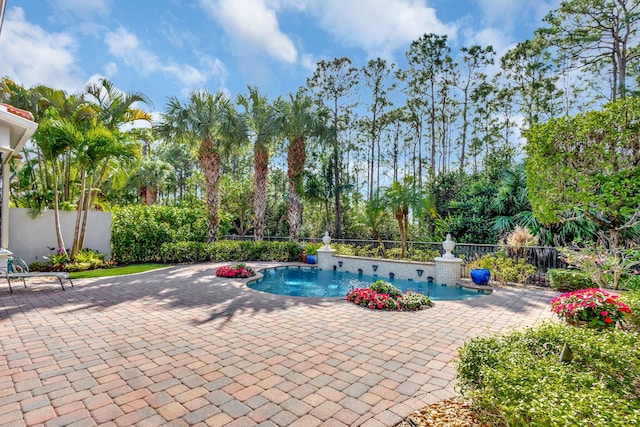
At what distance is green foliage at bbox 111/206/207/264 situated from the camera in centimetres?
1423

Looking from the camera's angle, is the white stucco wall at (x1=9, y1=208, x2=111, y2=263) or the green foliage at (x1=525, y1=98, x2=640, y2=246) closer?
the green foliage at (x1=525, y1=98, x2=640, y2=246)

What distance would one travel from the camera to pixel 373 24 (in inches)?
412

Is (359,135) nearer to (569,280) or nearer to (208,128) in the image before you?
(208,128)

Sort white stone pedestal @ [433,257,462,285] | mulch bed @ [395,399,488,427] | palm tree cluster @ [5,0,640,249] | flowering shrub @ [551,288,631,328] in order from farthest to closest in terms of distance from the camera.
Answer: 1. palm tree cluster @ [5,0,640,249]
2. white stone pedestal @ [433,257,462,285]
3. flowering shrub @ [551,288,631,328]
4. mulch bed @ [395,399,488,427]

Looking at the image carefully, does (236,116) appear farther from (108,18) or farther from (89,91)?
(108,18)

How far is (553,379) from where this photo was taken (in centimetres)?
236

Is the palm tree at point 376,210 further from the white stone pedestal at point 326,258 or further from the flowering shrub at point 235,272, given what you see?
the flowering shrub at point 235,272

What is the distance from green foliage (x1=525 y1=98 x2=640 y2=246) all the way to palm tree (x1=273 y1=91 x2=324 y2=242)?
32.4 ft

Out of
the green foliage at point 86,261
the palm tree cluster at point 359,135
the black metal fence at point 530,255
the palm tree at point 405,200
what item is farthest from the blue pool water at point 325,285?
the green foliage at point 86,261

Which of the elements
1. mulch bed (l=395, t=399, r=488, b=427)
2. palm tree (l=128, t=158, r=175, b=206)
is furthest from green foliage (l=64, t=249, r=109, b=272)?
mulch bed (l=395, t=399, r=488, b=427)

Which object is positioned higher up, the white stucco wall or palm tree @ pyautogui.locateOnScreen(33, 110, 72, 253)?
palm tree @ pyautogui.locateOnScreen(33, 110, 72, 253)

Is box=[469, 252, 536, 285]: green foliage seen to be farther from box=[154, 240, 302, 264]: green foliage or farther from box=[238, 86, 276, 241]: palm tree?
box=[238, 86, 276, 241]: palm tree

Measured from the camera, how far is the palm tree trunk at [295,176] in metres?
16.8

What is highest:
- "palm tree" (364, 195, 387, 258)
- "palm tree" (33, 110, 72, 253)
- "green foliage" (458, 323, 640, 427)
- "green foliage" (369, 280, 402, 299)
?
"palm tree" (33, 110, 72, 253)
